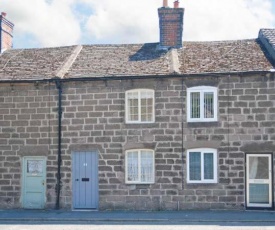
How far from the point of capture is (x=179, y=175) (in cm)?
1741

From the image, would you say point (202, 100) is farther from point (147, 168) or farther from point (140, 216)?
point (140, 216)

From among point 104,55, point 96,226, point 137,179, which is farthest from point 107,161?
point 104,55

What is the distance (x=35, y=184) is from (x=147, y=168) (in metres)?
4.60

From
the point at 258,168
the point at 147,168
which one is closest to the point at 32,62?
the point at 147,168

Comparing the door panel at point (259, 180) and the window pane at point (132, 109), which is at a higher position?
the window pane at point (132, 109)

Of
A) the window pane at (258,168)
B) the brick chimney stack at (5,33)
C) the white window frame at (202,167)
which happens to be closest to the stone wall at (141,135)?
the white window frame at (202,167)

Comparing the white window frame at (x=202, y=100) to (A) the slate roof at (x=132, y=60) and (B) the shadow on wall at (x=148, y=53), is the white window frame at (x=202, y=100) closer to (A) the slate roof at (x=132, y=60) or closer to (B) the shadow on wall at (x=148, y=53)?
(A) the slate roof at (x=132, y=60)

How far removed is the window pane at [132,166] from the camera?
58.3ft

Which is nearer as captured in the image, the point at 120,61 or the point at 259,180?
the point at 259,180

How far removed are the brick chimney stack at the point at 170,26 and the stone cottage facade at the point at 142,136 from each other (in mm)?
2185

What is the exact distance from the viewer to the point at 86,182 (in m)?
17.9

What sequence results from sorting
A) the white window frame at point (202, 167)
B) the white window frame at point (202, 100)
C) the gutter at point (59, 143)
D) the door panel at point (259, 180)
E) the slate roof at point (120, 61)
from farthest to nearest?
the slate roof at point (120, 61) < the gutter at point (59, 143) < the white window frame at point (202, 100) < the white window frame at point (202, 167) < the door panel at point (259, 180)

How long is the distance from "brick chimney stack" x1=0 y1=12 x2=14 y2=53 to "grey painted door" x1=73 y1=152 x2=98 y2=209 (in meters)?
8.26

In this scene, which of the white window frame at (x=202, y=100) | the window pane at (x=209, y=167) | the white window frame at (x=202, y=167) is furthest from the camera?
the white window frame at (x=202, y=100)
